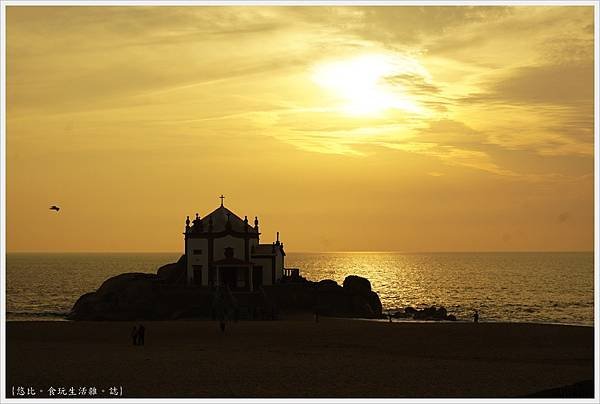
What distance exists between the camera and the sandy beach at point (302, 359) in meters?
35.5

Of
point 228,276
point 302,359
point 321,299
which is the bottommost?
point 302,359

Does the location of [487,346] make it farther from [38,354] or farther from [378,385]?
[38,354]

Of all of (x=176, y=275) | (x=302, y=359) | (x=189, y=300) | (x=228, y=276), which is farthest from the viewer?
(x=176, y=275)

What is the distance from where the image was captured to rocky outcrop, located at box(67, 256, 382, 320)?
76938 millimetres

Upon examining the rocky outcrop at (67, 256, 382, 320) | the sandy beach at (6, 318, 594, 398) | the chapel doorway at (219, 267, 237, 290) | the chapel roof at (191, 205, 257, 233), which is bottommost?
the sandy beach at (6, 318, 594, 398)

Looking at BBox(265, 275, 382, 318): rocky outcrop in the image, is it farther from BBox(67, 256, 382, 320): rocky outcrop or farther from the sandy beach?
the sandy beach

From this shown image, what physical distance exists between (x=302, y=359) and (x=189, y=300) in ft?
116

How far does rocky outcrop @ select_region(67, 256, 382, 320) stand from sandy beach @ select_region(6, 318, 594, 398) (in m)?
12.1

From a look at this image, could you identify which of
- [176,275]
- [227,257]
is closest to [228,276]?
[227,257]

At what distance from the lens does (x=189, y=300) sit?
7775 cm

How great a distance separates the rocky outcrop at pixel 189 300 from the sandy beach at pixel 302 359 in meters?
12.1

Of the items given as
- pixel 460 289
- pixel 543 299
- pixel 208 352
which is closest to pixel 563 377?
pixel 208 352

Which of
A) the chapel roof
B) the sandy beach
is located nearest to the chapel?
the chapel roof

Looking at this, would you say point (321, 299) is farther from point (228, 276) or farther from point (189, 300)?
point (189, 300)
